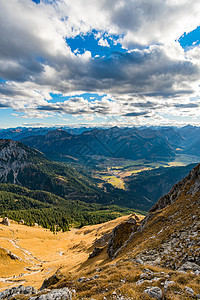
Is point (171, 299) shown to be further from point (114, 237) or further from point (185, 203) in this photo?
point (114, 237)

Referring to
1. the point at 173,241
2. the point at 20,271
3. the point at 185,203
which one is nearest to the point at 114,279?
the point at 173,241

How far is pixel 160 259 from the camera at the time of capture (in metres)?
23.7

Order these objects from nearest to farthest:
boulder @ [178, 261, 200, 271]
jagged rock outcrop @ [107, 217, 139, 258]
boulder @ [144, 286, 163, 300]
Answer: boulder @ [144, 286, 163, 300] → boulder @ [178, 261, 200, 271] → jagged rock outcrop @ [107, 217, 139, 258]

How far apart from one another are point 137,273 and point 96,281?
5.98 meters

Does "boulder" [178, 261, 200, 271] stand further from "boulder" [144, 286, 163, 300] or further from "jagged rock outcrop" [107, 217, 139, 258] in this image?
"jagged rock outcrop" [107, 217, 139, 258]

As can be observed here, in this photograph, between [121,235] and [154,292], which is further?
[121,235]

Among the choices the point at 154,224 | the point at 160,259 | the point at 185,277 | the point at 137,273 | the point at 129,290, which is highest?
the point at 185,277

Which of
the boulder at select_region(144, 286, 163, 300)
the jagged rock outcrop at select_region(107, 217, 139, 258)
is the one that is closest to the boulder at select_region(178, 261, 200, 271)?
the boulder at select_region(144, 286, 163, 300)

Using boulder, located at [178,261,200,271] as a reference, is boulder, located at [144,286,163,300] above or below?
above

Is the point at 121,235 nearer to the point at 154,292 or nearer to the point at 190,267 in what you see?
the point at 190,267

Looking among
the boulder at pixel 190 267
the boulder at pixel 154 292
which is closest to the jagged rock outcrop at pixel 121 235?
the boulder at pixel 190 267

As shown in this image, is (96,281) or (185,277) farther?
(96,281)

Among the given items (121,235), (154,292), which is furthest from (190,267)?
(121,235)

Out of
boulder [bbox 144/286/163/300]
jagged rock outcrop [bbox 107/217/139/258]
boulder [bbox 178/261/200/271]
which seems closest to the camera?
boulder [bbox 144/286/163/300]
